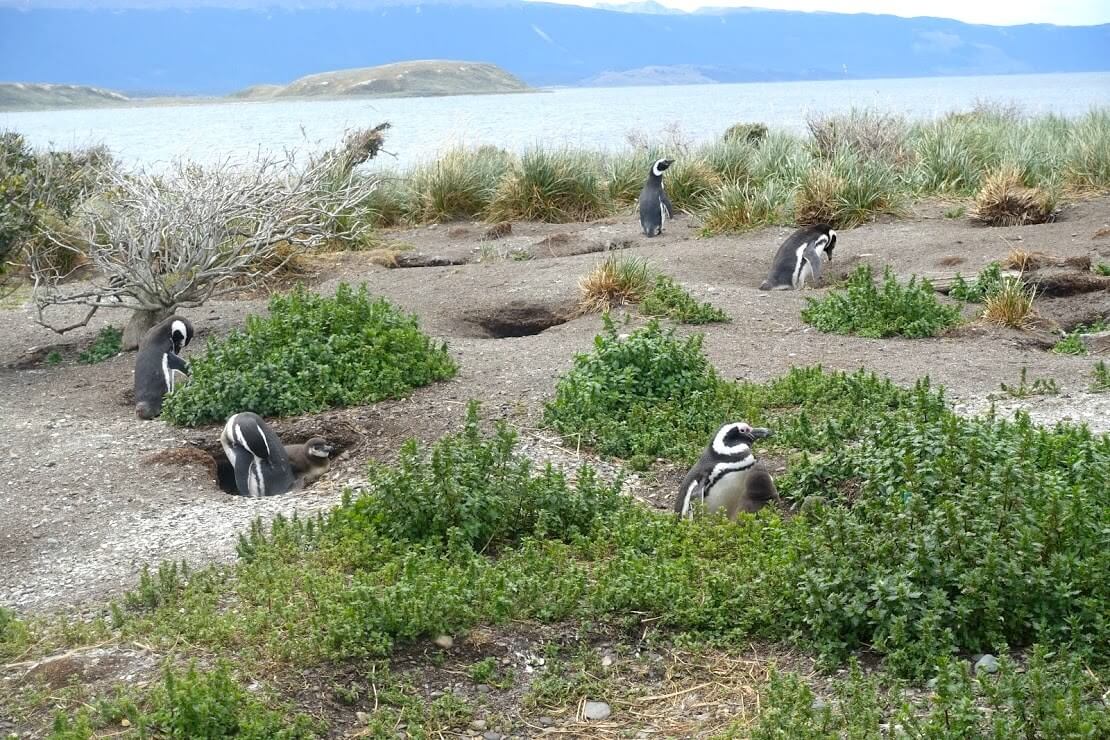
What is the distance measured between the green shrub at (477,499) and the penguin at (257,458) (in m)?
1.34

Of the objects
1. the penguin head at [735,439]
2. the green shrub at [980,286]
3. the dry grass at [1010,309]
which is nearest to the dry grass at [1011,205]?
the green shrub at [980,286]

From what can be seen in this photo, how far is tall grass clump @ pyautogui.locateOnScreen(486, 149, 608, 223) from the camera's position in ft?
51.6

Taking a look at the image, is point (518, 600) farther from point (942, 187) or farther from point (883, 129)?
point (883, 129)

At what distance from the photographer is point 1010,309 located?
884 cm

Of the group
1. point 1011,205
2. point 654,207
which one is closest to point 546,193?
point 654,207

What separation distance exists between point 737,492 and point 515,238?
926 centimetres

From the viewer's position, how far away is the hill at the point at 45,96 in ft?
250

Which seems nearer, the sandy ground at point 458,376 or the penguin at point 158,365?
the sandy ground at point 458,376

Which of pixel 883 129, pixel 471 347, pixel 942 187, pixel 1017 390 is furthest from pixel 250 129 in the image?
pixel 1017 390

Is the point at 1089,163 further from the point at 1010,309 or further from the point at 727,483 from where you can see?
the point at 727,483

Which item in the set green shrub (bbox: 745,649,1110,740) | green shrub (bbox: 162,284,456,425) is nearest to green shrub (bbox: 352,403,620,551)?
green shrub (bbox: 745,649,1110,740)

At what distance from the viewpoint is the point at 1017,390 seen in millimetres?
6895

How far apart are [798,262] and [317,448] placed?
5669 millimetres

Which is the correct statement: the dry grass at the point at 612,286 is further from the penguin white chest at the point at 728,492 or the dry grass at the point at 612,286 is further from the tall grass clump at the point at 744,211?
the penguin white chest at the point at 728,492
